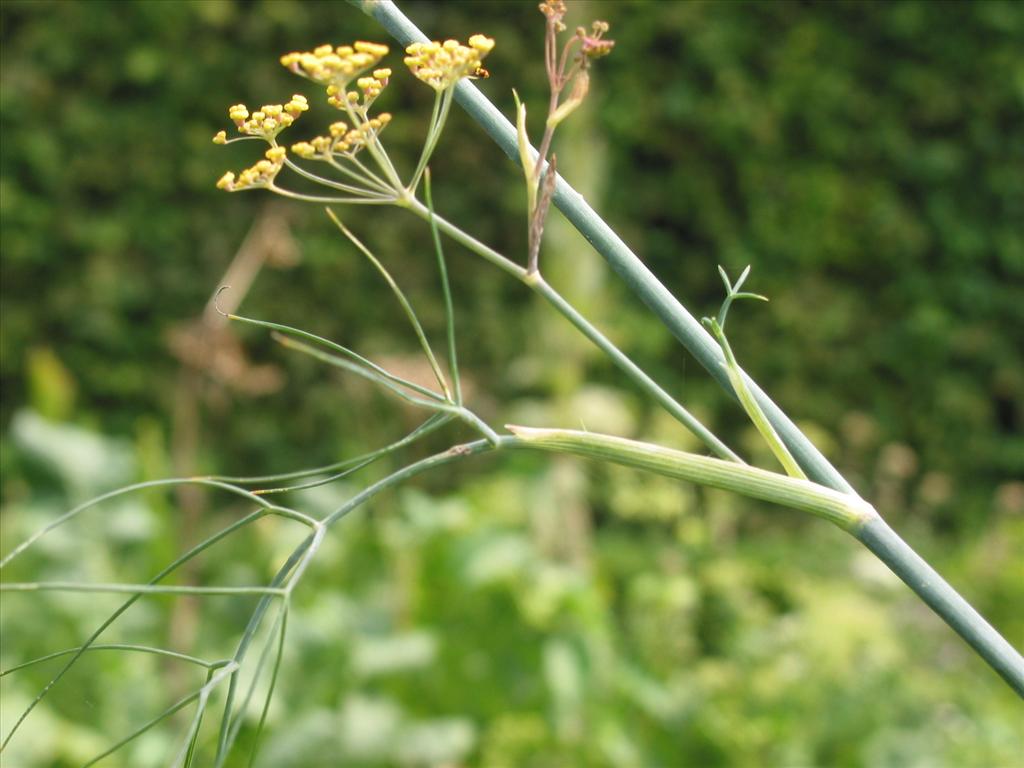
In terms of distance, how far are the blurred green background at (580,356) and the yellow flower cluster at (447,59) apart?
7.09 feet

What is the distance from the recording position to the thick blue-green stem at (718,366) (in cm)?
62

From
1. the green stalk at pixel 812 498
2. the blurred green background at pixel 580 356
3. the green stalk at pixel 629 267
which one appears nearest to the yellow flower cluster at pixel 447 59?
the green stalk at pixel 629 267

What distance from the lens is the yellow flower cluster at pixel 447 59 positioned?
0.61 meters

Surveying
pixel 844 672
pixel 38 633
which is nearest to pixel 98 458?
pixel 38 633

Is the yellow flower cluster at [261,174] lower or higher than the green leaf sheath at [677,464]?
higher

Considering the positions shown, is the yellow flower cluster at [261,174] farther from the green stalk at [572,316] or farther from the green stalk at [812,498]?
the green stalk at [812,498]

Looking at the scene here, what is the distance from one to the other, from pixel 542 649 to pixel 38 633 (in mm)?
1224

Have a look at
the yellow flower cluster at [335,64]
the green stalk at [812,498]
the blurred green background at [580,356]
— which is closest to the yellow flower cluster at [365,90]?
the yellow flower cluster at [335,64]

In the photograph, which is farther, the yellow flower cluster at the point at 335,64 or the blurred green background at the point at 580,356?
the blurred green background at the point at 580,356

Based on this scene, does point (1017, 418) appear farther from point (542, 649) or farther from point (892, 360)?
point (542, 649)

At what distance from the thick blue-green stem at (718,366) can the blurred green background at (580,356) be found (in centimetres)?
211

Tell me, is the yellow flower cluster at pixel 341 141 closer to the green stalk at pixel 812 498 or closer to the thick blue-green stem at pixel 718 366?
the thick blue-green stem at pixel 718 366

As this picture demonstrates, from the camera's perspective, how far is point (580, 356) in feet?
12.3

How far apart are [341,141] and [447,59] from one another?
0.30 feet
